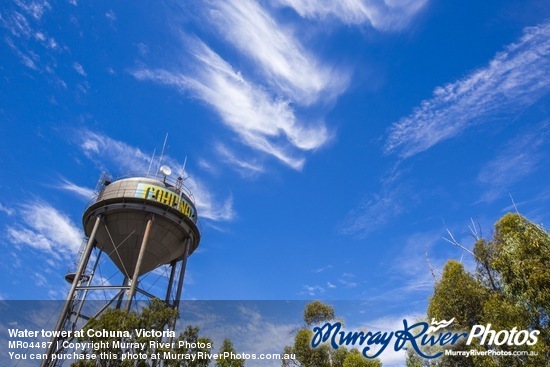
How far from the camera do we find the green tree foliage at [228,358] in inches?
658

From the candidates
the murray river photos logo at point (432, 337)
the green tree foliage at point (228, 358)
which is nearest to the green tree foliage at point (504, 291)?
the murray river photos logo at point (432, 337)

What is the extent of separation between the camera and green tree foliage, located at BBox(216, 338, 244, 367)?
54.8 feet

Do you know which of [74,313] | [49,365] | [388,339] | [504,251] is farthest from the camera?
[74,313]

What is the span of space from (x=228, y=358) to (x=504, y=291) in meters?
14.7

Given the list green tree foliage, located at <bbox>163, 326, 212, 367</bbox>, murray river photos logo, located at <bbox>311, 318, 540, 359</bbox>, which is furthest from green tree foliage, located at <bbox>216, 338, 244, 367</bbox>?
murray river photos logo, located at <bbox>311, 318, 540, 359</bbox>

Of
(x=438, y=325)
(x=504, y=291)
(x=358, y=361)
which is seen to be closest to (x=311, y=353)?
(x=358, y=361)

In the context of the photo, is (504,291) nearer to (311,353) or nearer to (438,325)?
(438,325)

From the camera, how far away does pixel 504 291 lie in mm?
19781

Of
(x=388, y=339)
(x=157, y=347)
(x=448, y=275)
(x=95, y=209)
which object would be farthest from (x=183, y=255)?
(x=448, y=275)

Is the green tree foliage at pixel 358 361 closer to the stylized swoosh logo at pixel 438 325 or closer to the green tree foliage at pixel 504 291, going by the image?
the green tree foliage at pixel 504 291

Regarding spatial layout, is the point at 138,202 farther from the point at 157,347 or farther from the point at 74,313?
the point at 157,347

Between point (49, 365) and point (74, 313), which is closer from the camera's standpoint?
point (49, 365)

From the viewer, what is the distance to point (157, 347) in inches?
569

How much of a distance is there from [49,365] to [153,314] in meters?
8.14
